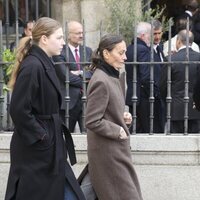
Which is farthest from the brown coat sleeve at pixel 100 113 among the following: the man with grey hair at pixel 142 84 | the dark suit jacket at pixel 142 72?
the man with grey hair at pixel 142 84

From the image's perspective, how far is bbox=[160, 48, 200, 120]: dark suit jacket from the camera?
261 inches

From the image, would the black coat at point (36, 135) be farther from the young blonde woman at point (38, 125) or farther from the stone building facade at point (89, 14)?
the stone building facade at point (89, 14)

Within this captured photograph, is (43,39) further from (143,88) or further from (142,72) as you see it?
(143,88)

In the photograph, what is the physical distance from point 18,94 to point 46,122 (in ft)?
0.96

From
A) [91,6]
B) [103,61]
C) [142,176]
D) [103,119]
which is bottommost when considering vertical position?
[142,176]

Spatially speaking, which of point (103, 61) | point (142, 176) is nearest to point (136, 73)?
point (142, 176)

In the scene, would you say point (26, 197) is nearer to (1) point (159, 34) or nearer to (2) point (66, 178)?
(2) point (66, 178)

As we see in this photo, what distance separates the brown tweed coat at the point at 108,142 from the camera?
514cm

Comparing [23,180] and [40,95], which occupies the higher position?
[40,95]

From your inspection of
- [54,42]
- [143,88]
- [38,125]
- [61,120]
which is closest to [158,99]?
[143,88]

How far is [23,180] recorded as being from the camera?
4.79 m

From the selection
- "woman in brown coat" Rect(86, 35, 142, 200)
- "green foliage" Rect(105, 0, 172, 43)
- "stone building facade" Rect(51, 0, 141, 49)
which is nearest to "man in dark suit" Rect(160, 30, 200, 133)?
"green foliage" Rect(105, 0, 172, 43)

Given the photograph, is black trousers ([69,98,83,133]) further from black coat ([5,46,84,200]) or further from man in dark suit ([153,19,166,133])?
black coat ([5,46,84,200])

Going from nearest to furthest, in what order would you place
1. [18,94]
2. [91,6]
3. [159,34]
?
[18,94] < [159,34] < [91,6]
